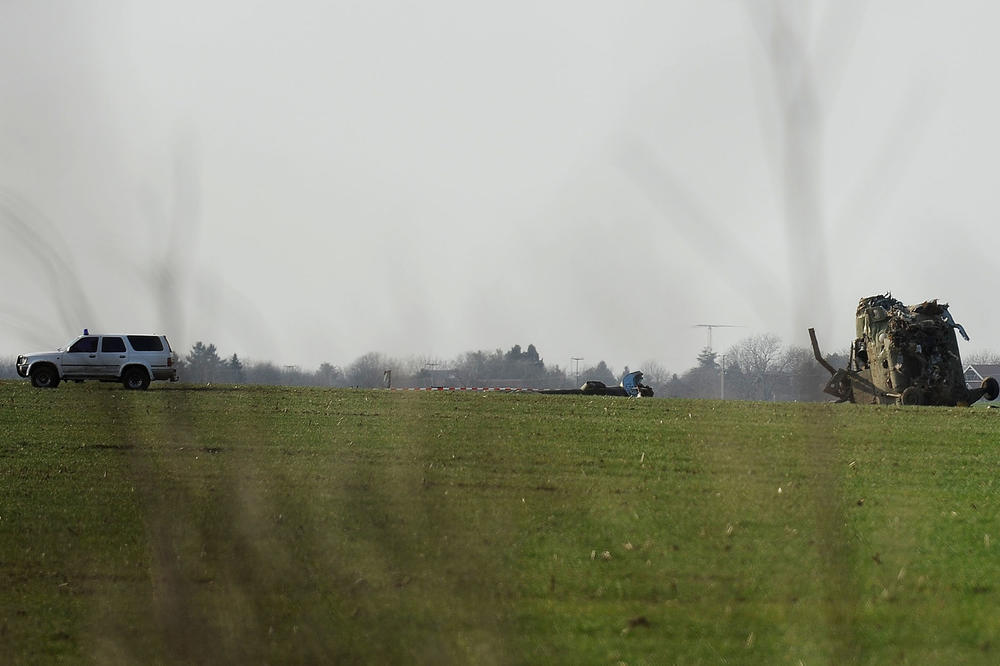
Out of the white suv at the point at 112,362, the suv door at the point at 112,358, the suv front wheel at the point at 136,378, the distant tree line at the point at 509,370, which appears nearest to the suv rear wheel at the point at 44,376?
the white suv at the point at 112,362

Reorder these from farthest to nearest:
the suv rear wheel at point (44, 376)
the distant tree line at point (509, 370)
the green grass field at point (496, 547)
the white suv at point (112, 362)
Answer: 1. the white suv at point (112, 362)
2. the suv rear wheel at point (44, 376)
3. the green grass field at point (496, 547)
4. the distant tree line at point (509, 370)

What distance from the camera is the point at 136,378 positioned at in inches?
1447

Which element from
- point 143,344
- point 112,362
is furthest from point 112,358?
point 143,344

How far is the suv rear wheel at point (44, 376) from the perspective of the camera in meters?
35.9

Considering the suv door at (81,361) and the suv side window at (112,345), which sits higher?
the suv side window at (112,345)

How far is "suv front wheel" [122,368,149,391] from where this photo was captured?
36.5m

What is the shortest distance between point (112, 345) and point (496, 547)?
2763 centimetres

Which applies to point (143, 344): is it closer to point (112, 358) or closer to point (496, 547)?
point (112, 358)

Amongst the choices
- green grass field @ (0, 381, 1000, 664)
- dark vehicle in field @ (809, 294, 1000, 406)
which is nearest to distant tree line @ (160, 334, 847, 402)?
green grass field @ (0, 381, 1000, 664)

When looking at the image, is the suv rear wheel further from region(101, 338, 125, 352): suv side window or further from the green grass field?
the green grass field

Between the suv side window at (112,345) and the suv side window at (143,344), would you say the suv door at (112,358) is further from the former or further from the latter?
the suv side window at (143,344)

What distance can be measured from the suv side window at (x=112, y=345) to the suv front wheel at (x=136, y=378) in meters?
0.70

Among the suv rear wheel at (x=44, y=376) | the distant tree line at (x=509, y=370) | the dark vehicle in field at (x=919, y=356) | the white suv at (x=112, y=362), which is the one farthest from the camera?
the white suv at (x=112, y=362)

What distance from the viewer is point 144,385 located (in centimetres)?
3672
